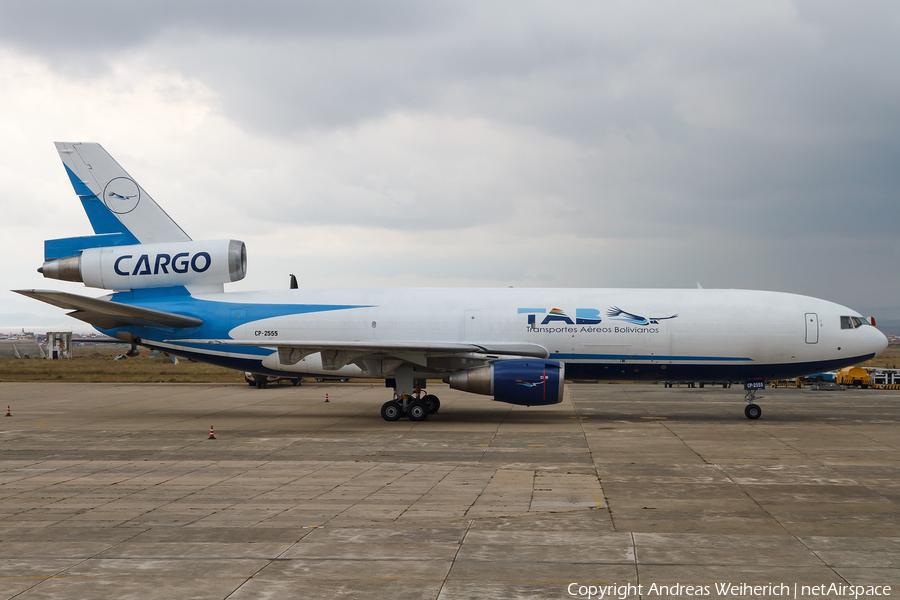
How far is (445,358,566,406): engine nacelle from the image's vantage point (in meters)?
21.0

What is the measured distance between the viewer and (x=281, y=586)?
6.91m

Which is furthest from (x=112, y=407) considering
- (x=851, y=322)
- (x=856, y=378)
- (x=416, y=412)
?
(x=856, y=378)

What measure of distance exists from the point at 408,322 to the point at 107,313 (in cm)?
962

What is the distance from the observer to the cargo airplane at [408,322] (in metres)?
22.8

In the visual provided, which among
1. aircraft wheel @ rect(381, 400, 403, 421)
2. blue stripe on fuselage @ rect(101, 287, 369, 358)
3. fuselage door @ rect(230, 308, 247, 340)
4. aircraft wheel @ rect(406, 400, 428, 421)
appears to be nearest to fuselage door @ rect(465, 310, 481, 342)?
aircraft wheel @ rect(406, 400, 428, 421)

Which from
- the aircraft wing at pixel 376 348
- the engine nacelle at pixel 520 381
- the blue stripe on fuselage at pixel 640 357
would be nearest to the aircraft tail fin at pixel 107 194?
the aircraft wing at pixel 376 348

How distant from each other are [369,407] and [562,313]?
28.4 feet

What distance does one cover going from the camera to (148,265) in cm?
2433

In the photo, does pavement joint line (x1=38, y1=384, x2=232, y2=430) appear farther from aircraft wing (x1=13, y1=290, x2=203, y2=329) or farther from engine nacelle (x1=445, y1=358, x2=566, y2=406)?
engine nacelle (x1=445, y1=358, x2=566, y2=406)

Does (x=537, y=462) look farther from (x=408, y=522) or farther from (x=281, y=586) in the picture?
(x=281, y=586)

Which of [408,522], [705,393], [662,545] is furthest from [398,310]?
[705,393]

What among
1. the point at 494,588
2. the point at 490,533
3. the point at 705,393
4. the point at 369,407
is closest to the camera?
the point at 494,588

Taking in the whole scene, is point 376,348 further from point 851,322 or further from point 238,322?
point 851,322

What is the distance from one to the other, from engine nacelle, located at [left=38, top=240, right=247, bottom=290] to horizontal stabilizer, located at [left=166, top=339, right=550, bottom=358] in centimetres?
→ 284
